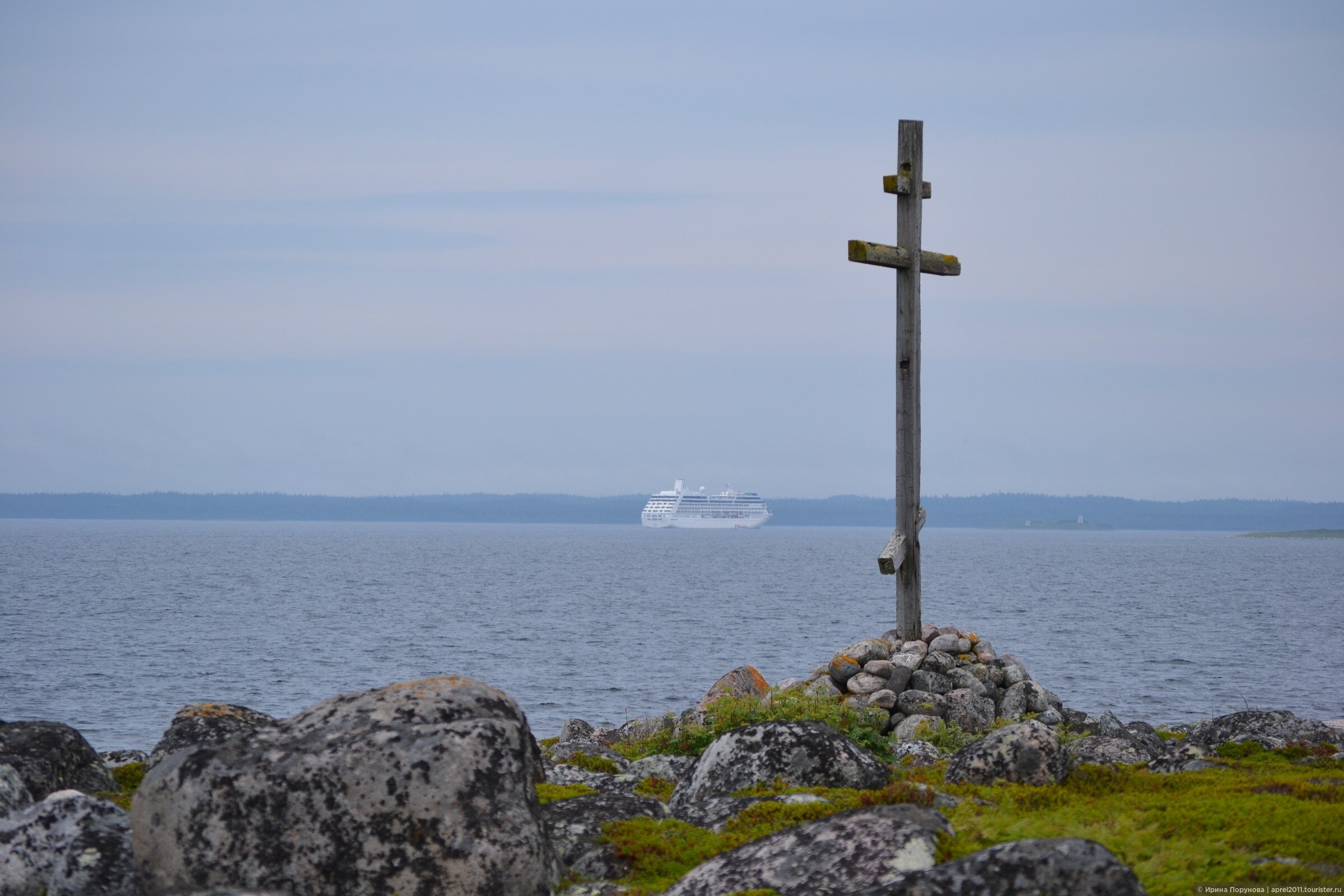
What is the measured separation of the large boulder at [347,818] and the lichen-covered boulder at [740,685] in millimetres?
10562

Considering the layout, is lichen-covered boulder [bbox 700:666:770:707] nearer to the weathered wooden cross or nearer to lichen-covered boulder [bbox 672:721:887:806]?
the weathered wooden cross

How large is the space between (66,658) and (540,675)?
60.0ft

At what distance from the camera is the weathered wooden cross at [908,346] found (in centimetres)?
1656

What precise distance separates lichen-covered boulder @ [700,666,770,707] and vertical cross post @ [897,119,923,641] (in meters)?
2.77

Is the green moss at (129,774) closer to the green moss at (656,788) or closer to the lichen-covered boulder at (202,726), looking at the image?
the lichen-covered boulder at (202,726)

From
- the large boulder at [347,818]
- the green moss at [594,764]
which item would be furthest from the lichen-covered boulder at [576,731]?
the large boulder at [347,818]

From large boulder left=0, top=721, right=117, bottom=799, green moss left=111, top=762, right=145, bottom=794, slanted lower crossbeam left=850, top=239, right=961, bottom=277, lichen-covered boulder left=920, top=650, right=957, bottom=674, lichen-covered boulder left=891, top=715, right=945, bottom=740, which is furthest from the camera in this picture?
lichen-covered boulder left=920, top=650, right=957, bottom=674

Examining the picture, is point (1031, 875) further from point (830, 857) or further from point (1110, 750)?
point (1110, 750)

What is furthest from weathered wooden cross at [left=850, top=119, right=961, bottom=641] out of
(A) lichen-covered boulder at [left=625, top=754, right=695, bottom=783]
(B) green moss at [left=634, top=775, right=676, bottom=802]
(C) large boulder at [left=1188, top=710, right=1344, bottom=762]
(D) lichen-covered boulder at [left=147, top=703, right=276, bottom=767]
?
(D) lichen-covered boulder at [left=147, top=703, right=276, bottom=767]

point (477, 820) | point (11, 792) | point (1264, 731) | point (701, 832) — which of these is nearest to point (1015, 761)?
point (701, 832)

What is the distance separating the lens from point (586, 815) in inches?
299

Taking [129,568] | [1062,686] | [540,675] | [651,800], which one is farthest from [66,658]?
[129,568]

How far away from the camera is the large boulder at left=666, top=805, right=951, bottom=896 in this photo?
5816mm

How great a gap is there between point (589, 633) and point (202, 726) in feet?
137
